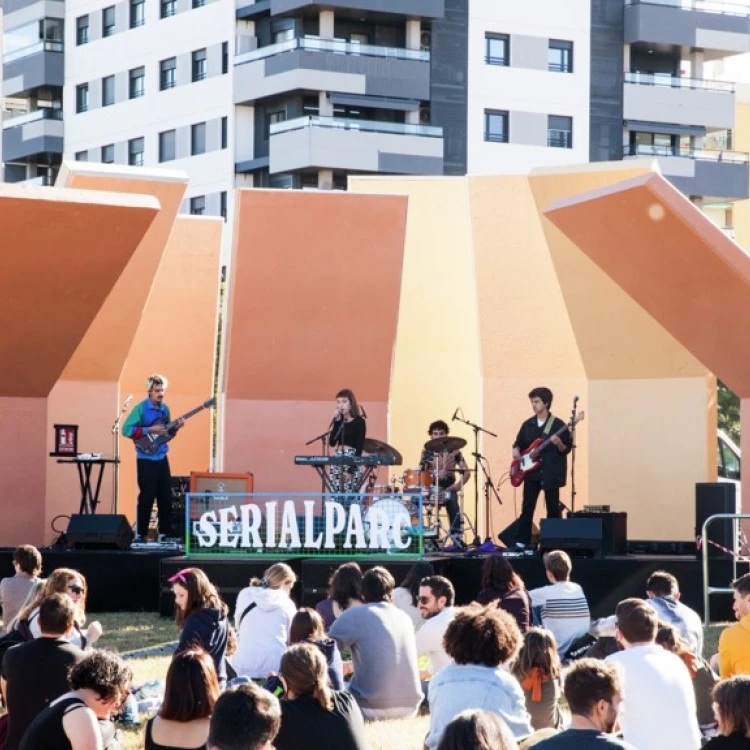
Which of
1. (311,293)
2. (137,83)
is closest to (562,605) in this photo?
(311,293)

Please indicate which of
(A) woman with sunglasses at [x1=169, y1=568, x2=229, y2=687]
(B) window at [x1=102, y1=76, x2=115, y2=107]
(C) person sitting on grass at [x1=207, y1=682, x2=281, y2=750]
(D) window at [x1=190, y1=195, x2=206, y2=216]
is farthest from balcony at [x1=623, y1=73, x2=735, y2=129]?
(C) person sitting on grass at [x1=207, y1=682, x2=281, y2=750]

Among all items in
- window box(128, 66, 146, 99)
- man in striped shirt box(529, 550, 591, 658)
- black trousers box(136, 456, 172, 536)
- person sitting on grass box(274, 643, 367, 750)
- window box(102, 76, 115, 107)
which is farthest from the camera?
window box(102, 76, 115, 107)

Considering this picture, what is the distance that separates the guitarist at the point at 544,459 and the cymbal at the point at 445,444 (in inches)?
30.4

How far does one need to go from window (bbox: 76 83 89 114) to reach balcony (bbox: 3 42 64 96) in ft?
3.11

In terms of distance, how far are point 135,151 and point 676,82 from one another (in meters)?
16.9

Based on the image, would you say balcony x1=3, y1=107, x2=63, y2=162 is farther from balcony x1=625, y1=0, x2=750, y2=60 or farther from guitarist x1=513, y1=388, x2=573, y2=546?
guitarist x1=513, y1=388, x2=573, y2=546

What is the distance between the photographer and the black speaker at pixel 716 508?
14.0m

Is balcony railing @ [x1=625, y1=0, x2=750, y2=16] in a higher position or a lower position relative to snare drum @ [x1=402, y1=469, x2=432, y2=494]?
higher

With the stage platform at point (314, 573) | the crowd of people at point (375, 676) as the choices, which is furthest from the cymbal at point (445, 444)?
the crowd of people at point (375, 676)

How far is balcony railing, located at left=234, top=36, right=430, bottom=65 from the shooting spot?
146ft

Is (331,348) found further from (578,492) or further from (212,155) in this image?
(212,155)

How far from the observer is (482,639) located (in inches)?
263

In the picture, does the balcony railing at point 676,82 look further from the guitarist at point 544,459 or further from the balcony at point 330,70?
the guitarist at point 544,459

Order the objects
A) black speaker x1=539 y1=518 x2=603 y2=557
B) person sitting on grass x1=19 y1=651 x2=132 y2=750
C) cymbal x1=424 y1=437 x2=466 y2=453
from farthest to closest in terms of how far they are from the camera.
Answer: cymbal x1=424 y1=437 x2=466 y2=453 < black speaker x1=539 y1=518 x2=603 y2=557 < person sitting on grass x1=19 y1=651 x2=132 y2=750
